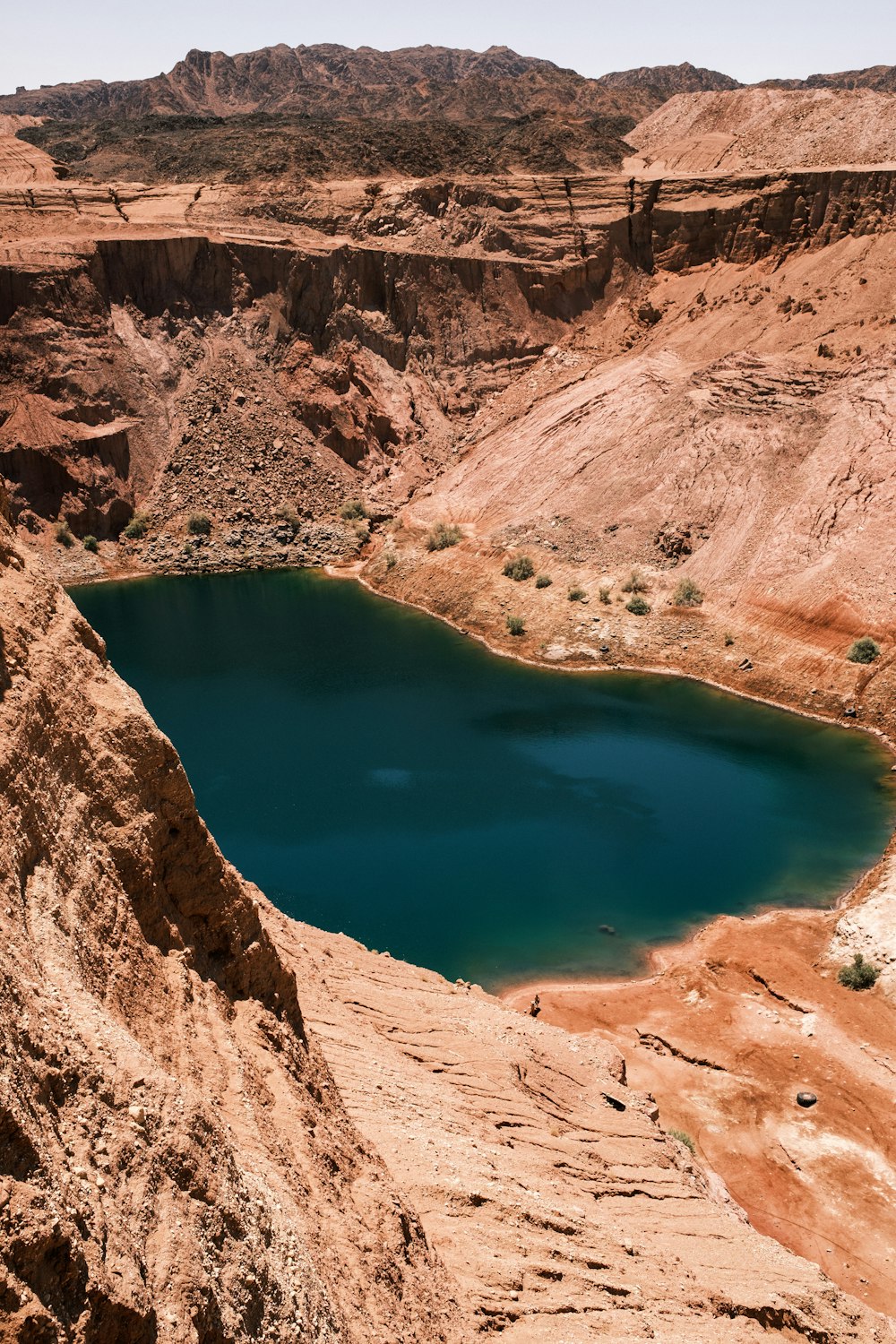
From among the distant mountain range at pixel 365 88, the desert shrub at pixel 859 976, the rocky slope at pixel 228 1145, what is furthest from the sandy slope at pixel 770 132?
the rocky slope at pixel 228 1145

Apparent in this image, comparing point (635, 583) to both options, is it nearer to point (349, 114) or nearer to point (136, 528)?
point (136, 528)

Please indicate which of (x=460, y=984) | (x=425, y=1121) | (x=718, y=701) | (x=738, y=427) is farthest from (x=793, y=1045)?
(x=738, y=427)

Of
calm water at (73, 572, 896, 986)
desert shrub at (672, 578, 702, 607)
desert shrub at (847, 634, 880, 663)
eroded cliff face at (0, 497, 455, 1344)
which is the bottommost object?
calm water at (73, 572, 896, 986)

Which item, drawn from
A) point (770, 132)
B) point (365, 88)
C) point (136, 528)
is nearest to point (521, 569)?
point (136, 528)

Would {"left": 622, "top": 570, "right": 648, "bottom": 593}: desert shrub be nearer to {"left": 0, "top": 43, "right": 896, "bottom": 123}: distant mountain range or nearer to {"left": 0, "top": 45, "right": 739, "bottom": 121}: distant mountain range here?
{"left": 0, "top": 43, "right": 896, "bottom": 123}: distant mountain range

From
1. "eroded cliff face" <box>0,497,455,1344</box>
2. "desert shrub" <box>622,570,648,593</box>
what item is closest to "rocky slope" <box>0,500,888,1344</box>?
"eroded cliff face" <box>0,497,455,1344</box>

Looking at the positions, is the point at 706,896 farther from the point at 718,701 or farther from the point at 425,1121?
the point at 425,1121
